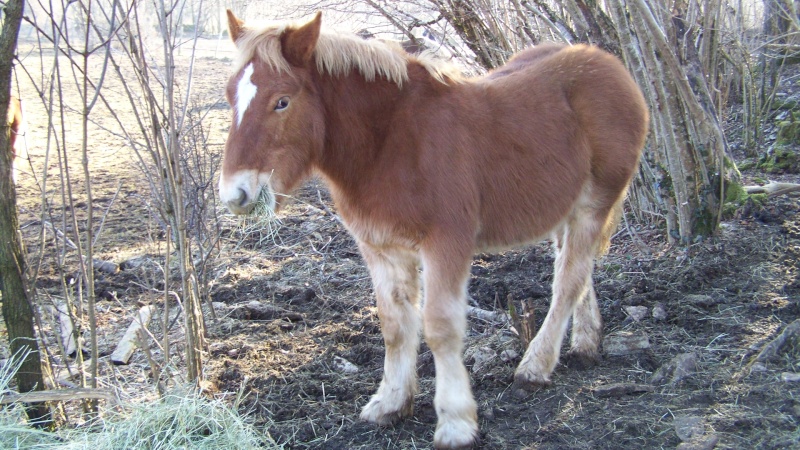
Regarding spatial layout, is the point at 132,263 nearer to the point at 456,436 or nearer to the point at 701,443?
the point at 456,436

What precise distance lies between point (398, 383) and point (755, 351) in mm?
2204

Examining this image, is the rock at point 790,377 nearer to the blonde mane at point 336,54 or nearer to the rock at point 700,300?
the rock at point 700,300

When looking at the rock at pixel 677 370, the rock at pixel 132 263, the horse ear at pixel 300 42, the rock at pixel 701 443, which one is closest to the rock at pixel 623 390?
the rock at pixel 677 370

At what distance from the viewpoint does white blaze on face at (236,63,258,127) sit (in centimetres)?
321

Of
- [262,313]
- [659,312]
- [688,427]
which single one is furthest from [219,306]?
[688,427]

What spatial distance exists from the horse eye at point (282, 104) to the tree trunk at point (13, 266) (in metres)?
1.25

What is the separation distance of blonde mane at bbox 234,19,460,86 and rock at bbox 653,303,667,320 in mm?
2550

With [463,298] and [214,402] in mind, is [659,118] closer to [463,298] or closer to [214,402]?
[463,298]

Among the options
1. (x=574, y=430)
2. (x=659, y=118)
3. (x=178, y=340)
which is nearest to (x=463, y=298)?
(x=574, y=430)

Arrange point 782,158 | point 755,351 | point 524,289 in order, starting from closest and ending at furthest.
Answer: point 755,351 < point 524,289 < point 782,158

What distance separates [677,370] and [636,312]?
91cm

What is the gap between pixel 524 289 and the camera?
5.32 metres

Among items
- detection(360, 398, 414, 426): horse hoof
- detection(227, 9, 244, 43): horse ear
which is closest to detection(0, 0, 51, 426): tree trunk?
detection(227, 9, 244, 43): horse ear

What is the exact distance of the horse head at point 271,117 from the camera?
3141mm
